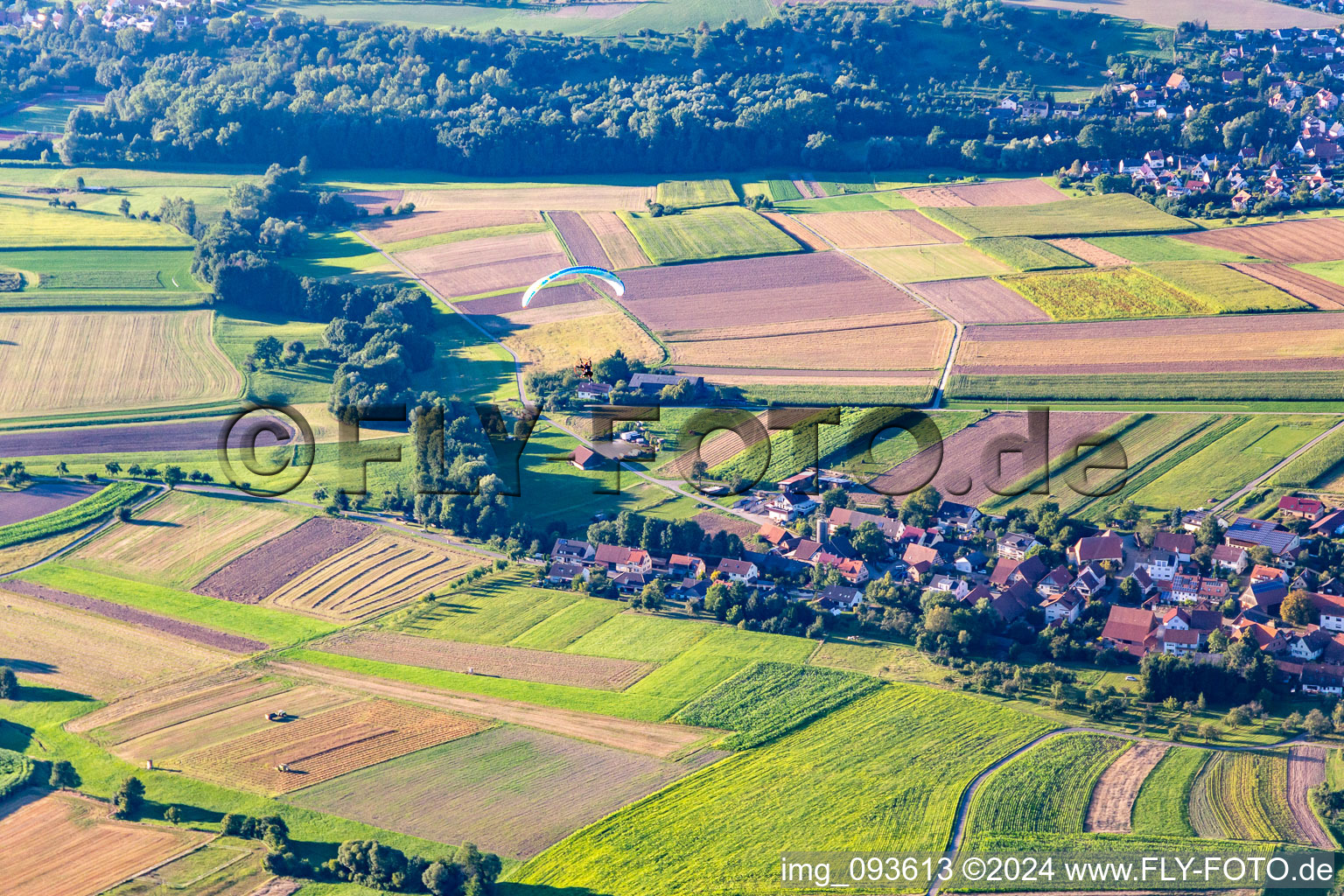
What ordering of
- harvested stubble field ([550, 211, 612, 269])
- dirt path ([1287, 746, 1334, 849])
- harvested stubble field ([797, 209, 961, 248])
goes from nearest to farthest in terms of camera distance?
dirt path ([1287, 746, 1334, 849])
harvested stubble field ([550, 211, 612, 269])
harvested stubble field ([797, 209, 961, 248])

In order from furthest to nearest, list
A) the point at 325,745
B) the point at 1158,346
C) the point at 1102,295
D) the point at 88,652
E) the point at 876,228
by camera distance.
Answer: the point at 876,228 < the point at 1102,295 < the point at 1158,346 < the point at 88,652 < the point at 325,745

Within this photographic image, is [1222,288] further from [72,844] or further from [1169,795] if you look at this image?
[72,844]

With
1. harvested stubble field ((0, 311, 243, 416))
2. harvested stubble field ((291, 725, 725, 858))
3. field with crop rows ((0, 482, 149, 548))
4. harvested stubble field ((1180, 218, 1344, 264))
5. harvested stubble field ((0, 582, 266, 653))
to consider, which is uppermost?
harvested stubble field ((1180, 218, 1344, 264))

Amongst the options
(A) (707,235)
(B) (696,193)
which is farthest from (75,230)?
(B) (696,193)

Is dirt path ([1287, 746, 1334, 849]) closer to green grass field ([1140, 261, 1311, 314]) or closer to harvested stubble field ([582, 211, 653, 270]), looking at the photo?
green grass field ([1140, 261, 1311, 314])

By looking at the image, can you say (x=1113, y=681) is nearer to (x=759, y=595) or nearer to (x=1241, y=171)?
(x=759, y=595)

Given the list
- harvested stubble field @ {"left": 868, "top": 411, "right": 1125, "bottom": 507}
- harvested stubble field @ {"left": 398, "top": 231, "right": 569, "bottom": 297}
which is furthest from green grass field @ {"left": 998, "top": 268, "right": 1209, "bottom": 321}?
harvested stubble field @ {"left": 398, "top": 231, "right": 569, "bottom": 297}
